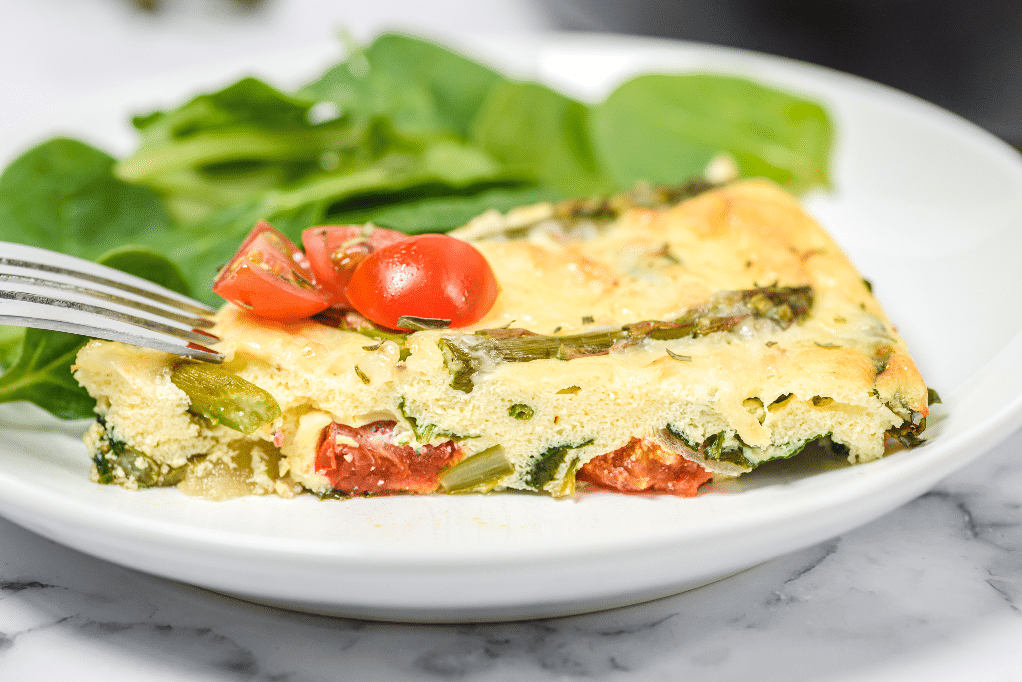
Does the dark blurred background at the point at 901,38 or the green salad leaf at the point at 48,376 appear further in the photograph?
the dark blurred background at the point at 901,38

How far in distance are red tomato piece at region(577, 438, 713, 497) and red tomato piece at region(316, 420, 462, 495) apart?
1.54 ft

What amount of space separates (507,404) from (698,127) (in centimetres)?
272

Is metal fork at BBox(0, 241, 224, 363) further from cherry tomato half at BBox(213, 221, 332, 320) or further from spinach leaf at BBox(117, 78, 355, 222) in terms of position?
spinach leaf at BBox(117, 78, 355, 222)

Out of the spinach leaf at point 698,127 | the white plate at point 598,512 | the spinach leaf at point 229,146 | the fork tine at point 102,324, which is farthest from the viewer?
the spinach leaf at point 698,127

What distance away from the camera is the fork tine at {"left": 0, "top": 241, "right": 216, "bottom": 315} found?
2.48m

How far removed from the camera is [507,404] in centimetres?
252

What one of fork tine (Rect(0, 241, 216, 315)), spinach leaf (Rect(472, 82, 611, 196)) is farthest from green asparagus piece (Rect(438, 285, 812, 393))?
spinach leaf (Rect(472, 82, 611, 196))

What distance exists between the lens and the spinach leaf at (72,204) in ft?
12.3

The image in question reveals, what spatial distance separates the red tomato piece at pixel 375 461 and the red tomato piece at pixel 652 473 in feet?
1.54

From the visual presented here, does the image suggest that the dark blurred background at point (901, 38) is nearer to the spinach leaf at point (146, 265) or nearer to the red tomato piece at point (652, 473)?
the red tomato piece at point (652, 473)

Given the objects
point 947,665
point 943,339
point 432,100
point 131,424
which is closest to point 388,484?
point 131,424

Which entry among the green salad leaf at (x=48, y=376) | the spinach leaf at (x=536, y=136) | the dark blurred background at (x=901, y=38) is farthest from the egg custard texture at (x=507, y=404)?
the dark blurred background at (x=901, y=38)

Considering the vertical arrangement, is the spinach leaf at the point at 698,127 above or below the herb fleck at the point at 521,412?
above

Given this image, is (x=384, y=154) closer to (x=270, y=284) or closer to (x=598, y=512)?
(x=270, y=284)
